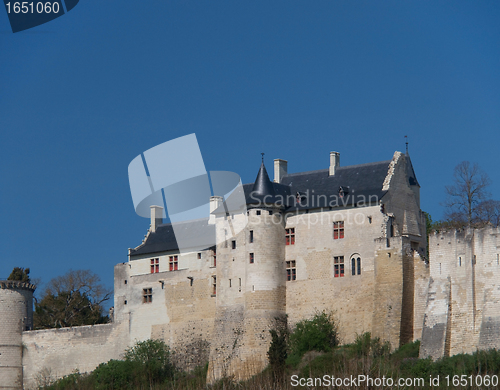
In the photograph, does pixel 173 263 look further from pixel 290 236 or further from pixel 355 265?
pixel 355 265

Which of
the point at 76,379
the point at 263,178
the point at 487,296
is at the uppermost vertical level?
the point at 263,178

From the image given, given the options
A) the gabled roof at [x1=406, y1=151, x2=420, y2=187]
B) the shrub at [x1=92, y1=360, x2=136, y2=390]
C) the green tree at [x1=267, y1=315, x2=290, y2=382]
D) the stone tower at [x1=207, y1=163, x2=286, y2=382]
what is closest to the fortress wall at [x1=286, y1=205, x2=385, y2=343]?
the stone tower at [x1=207, y1=163, x2=286, y2=382]

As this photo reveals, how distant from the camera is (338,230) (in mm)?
47562

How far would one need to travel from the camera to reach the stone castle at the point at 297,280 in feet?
138

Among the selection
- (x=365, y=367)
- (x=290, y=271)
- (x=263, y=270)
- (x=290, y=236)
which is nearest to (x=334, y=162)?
(x=290, y=236)

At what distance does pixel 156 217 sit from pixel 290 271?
11.7 meters

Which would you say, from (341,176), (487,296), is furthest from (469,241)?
(341,176)

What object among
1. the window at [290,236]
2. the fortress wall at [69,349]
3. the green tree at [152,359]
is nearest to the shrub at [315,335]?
the window at [290,236]

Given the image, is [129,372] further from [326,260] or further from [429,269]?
[429,269]

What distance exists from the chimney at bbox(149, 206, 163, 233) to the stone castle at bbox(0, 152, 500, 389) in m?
0.39

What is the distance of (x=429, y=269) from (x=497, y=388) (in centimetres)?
958

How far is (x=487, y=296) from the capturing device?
40.9 meters

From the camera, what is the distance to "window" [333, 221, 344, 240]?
47.5 meters

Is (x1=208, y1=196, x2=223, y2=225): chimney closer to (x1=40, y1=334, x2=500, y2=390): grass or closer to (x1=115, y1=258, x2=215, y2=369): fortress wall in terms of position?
(x1=115, y1=258, x2=215, y2=369): fortress wall
